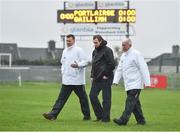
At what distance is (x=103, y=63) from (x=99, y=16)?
32773 millimetres

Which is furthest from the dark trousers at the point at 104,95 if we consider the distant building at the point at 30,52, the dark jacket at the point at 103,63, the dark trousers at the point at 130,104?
the distant building at the point at 30,52

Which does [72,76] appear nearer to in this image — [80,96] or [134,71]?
[80,96]

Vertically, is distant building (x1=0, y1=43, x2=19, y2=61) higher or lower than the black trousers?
lower

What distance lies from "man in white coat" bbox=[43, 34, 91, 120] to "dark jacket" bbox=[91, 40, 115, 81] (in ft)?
1.23

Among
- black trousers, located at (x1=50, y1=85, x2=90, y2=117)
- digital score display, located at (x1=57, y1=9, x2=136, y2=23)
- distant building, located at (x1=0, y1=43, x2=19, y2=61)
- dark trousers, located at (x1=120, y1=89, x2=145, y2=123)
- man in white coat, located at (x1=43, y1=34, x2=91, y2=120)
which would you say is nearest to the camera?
dark trousers, located at (x1=120, y1=89, x2=145, y2=123)

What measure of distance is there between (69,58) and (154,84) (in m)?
27.1

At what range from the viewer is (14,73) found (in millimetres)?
47531

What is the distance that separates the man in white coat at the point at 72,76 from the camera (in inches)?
621

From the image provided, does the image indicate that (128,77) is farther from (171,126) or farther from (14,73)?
(14,73)

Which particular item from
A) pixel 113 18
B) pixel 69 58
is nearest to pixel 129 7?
pixel 113 18

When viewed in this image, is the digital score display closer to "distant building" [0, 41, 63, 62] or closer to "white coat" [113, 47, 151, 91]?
"white coat" [113, 47, 151, 91]

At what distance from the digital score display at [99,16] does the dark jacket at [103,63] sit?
32152mm

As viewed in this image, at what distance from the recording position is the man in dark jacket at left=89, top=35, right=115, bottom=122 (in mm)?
15367

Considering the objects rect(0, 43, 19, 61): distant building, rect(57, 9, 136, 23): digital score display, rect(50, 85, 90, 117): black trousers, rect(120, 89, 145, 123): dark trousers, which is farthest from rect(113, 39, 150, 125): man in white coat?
rect(0, 43, 19, 61): distant building
